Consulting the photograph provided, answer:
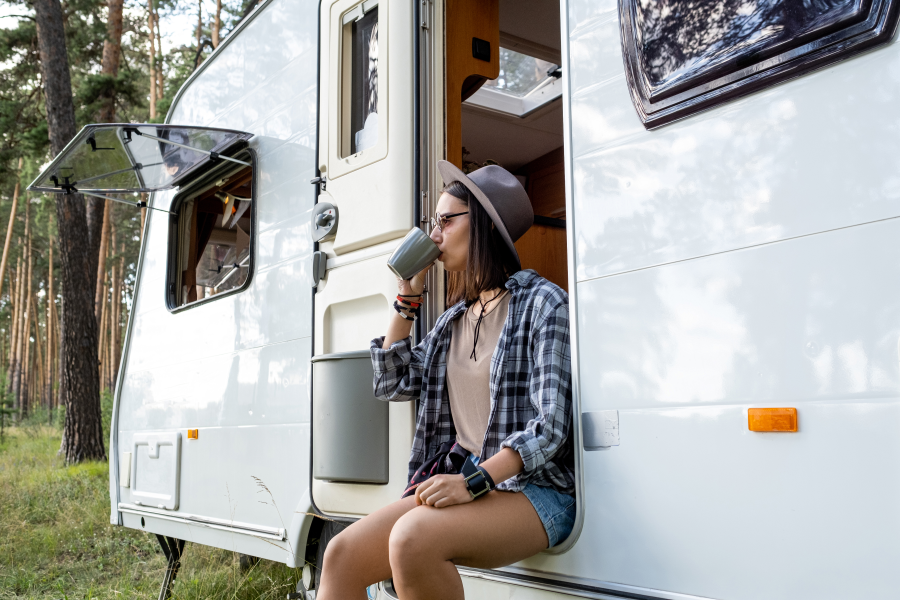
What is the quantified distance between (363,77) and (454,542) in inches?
67.5

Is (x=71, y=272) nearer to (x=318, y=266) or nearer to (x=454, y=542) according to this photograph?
(x=318, y=266)

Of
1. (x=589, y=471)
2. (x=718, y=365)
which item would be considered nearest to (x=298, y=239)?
(x=589, y=471)

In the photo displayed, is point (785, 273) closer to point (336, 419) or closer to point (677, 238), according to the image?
point (677, 238)

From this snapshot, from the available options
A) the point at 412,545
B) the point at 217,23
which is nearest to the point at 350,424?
the point at 412,545

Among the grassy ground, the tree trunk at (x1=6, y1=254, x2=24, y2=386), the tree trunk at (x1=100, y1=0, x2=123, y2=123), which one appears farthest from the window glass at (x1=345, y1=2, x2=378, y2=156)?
the tree trunk at (x1=6, y1=254, x2=24, y2=386)

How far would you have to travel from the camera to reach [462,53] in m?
2.80

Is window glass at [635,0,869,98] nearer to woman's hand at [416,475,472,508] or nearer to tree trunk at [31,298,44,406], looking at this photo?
woman's hand at [416,475,472,508]

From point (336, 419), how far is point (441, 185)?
83 cm

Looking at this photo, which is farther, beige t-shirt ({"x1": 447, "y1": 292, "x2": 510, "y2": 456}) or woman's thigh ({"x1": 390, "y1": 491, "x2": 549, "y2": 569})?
beige t-shirt ({"x1": 447, "y1": 292, "x2": 510, "y2": 456})

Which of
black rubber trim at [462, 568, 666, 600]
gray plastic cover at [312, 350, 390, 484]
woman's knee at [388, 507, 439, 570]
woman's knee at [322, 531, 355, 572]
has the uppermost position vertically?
gray plastic cover at [312, 350, 390, 484]

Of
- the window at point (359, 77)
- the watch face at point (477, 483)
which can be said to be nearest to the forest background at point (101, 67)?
the window at point (359, 77)

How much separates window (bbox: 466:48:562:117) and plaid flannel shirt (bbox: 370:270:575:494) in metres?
2.12

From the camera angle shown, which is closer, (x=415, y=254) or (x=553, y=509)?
(x=553, y=509)

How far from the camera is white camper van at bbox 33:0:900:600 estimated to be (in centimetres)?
135
